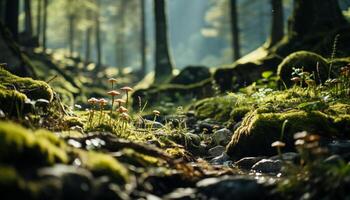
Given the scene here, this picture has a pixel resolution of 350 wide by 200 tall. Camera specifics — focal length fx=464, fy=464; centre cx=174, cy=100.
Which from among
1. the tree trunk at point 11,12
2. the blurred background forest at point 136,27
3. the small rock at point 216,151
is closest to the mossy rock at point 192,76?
the blurred background forest at point 136,27

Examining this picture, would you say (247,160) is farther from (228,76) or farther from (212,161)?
(228,76)

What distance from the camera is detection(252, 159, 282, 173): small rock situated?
570cm

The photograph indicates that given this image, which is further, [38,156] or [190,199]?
[190,199]

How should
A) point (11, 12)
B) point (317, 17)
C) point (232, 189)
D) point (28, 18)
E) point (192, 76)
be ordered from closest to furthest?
point (232, 189) → point (317, 17) → point (11, 12) → point (192, 76) → point (28, 18)

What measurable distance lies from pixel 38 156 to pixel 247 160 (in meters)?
3.65

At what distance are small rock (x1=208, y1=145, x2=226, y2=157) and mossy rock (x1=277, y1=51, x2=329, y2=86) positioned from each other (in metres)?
3.43

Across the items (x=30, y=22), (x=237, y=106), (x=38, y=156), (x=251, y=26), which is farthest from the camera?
(x=251, y=26)

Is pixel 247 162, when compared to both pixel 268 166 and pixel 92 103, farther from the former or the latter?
pixel 92 103

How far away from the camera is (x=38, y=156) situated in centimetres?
319

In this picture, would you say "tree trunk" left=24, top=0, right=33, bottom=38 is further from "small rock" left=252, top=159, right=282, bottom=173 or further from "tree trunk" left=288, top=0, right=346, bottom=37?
"small rock" left=252, top=159, right=282, bottom=173

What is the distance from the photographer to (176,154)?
19.6 feet

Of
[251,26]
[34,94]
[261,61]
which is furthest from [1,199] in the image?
[251,26]

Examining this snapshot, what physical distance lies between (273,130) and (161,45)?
1490cm

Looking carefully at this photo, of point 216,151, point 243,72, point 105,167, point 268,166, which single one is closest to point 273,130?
point 268,166
